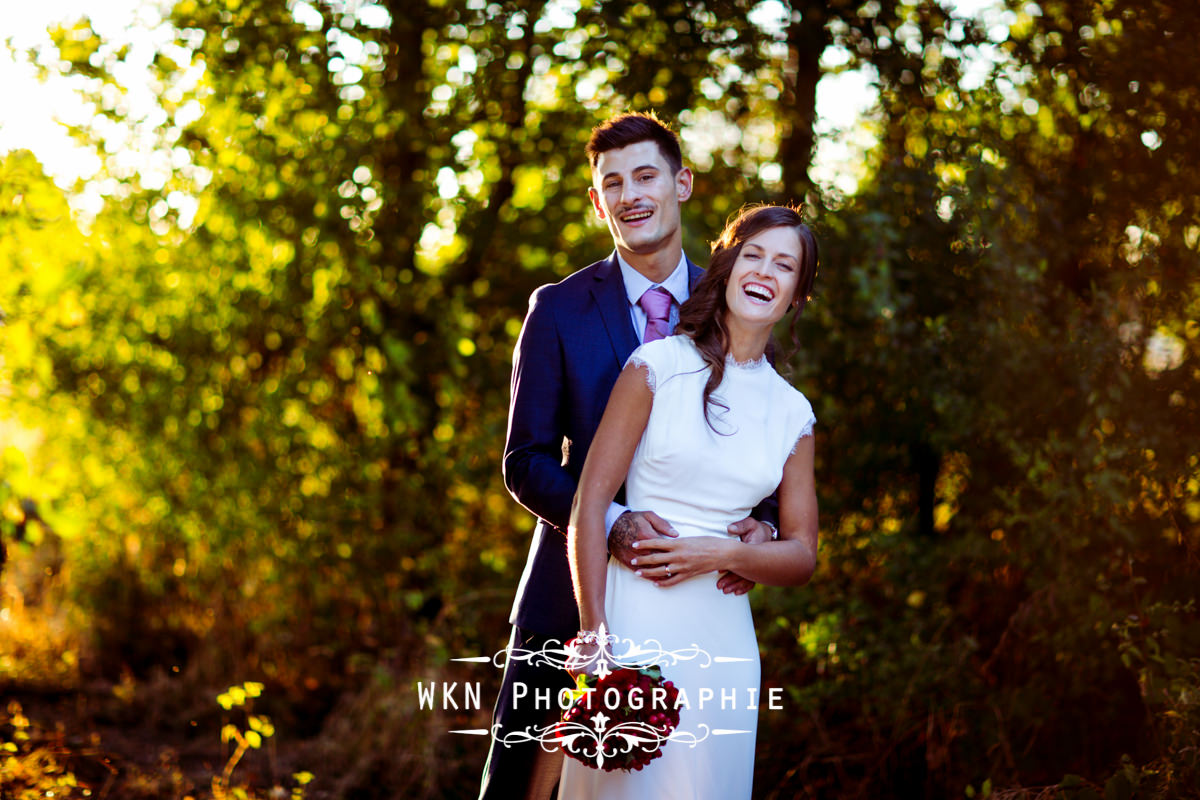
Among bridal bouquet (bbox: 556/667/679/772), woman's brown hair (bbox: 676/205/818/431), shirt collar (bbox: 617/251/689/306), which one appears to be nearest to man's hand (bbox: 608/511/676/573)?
bridal bouquet (bbox: 556/667/679/772)

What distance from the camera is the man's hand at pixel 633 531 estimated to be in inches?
93.4

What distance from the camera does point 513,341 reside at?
5492 millimetres

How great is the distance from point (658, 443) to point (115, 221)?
13.4 feet

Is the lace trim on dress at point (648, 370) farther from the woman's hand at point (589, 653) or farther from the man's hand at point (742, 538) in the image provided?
the woman's hand at point (589, 653)

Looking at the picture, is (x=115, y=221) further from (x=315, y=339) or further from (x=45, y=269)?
(x=315, y=339)

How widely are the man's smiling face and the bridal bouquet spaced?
113 centimetres

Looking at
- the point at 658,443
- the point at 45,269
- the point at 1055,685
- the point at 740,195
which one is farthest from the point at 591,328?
the point at 45,269

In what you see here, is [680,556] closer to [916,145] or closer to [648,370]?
[648,370]

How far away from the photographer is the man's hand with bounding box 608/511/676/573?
2.37 metres

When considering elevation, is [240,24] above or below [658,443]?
above

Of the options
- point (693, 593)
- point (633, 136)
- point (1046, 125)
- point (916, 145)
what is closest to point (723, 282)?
point (633, 136)

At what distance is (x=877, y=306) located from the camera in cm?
448

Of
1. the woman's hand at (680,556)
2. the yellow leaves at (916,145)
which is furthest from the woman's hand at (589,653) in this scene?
the yellow leaves at (916,145)

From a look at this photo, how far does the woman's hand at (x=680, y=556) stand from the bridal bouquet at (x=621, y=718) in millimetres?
246
